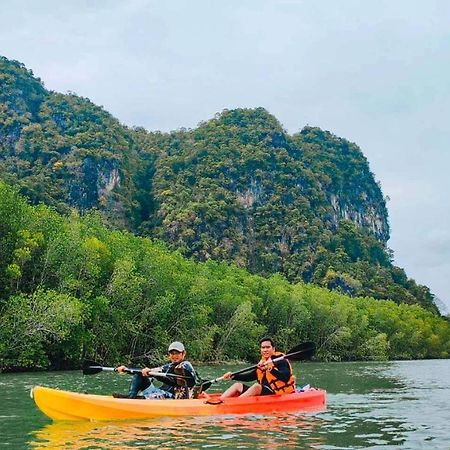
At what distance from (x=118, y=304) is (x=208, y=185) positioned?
219 feet

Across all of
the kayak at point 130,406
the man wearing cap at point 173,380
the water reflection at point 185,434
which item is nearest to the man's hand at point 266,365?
the kayak at point 130,406

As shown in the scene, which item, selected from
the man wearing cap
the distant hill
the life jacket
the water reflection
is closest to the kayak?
the water reflection

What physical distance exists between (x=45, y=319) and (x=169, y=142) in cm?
9420

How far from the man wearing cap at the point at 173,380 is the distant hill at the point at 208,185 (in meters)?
65.0

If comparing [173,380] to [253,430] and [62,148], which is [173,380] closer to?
[253,430]

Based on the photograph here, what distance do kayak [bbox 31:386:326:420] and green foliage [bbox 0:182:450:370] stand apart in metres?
14.5

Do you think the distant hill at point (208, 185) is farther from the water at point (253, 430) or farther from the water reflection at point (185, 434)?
the water reflection at point (185, 434)

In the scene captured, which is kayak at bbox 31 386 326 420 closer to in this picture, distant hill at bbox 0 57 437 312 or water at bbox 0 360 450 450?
water at bbox 0 360 450 450

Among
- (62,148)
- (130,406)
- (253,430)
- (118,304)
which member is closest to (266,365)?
(253,430)

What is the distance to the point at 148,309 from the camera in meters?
35.5

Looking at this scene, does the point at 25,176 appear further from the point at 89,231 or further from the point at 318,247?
the point at 89,231

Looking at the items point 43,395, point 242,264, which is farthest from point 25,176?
point 43,395

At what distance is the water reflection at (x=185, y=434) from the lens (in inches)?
372

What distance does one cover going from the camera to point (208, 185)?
99.5 m
